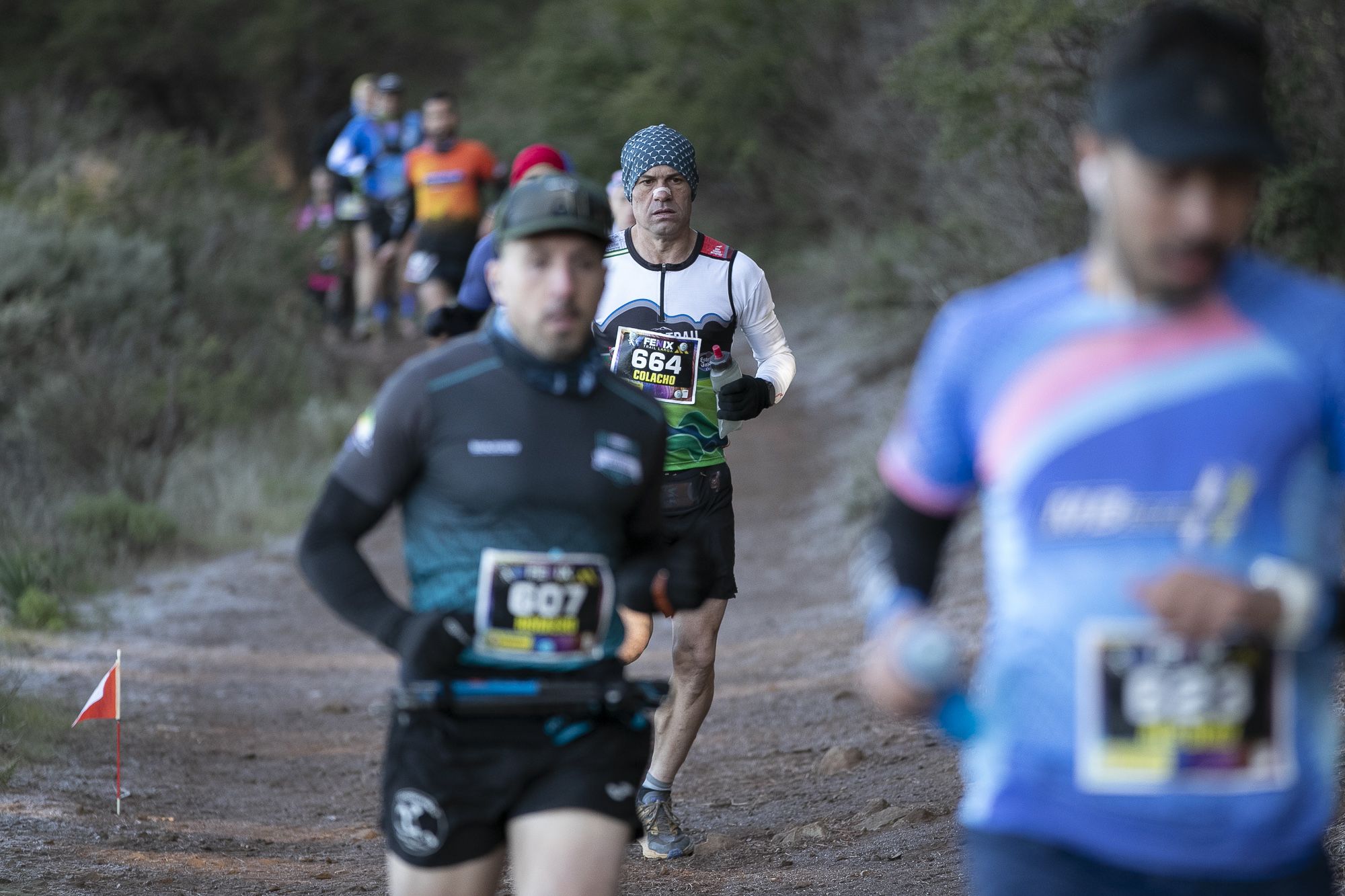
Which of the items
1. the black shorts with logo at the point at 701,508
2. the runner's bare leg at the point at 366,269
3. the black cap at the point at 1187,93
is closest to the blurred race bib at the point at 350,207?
the runner's bare leg at the point at 366,269

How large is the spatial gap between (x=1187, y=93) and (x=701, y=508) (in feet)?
12.6

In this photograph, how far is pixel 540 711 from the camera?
3.53 m

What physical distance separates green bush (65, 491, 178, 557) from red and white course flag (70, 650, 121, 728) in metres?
5.86

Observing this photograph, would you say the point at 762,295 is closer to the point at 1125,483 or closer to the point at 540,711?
the point at 540,711

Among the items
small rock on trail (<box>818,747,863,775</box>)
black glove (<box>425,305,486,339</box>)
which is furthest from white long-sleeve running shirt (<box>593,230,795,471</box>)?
small rock on trail (<box>818,747,863,775</box>)

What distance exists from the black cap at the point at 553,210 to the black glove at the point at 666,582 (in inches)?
26.9

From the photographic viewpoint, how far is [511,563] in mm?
3529

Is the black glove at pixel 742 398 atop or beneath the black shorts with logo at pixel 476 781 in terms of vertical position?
atop

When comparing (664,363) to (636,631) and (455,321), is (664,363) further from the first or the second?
(455,321)

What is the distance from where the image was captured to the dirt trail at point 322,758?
20.7 feet

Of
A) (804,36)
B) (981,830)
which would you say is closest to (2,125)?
(804,36)

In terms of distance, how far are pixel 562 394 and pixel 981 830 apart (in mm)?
1353

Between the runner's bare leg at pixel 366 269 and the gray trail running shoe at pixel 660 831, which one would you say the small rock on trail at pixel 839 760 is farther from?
the runner's bare leg at pixel 366 269

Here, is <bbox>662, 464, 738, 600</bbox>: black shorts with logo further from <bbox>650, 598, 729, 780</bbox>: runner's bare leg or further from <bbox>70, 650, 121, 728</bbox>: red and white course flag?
<bbox>70, 650, 121, 728</bbox>: red and white course flag
